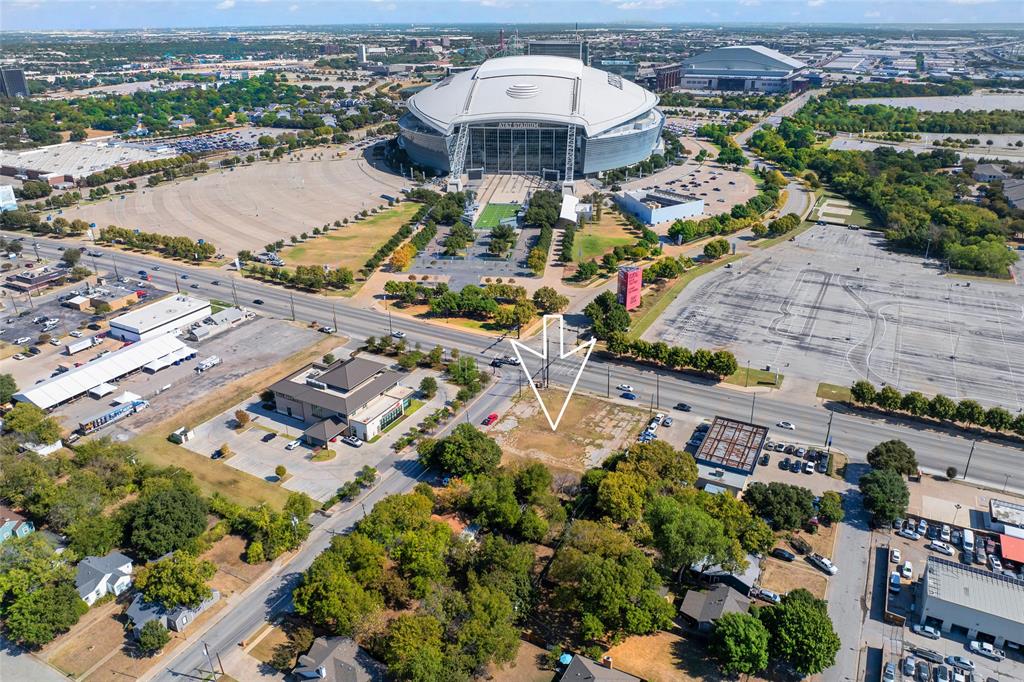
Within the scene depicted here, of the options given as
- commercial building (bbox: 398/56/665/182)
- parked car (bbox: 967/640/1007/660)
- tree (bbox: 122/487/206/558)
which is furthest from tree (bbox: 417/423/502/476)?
commercial building (bbox: 398/56/665/182)

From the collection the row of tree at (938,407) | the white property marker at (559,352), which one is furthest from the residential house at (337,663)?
the row of tree at (938,407)

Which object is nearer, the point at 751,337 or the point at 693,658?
the point at 693,658

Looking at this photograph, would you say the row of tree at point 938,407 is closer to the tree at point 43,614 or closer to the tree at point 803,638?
the tree at point 803,638

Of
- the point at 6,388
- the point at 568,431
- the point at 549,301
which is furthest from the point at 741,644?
the point at 6,388

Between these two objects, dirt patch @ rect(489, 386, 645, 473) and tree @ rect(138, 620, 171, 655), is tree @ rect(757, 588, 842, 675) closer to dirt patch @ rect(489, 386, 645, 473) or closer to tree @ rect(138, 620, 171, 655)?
dirt patch @ rect(489, 386, 645, 473)

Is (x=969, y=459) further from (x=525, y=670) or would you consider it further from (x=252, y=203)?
(x=252, y=203)

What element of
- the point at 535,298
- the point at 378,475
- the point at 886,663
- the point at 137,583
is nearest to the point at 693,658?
the point at 886,663

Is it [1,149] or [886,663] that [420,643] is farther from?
[1,149]
